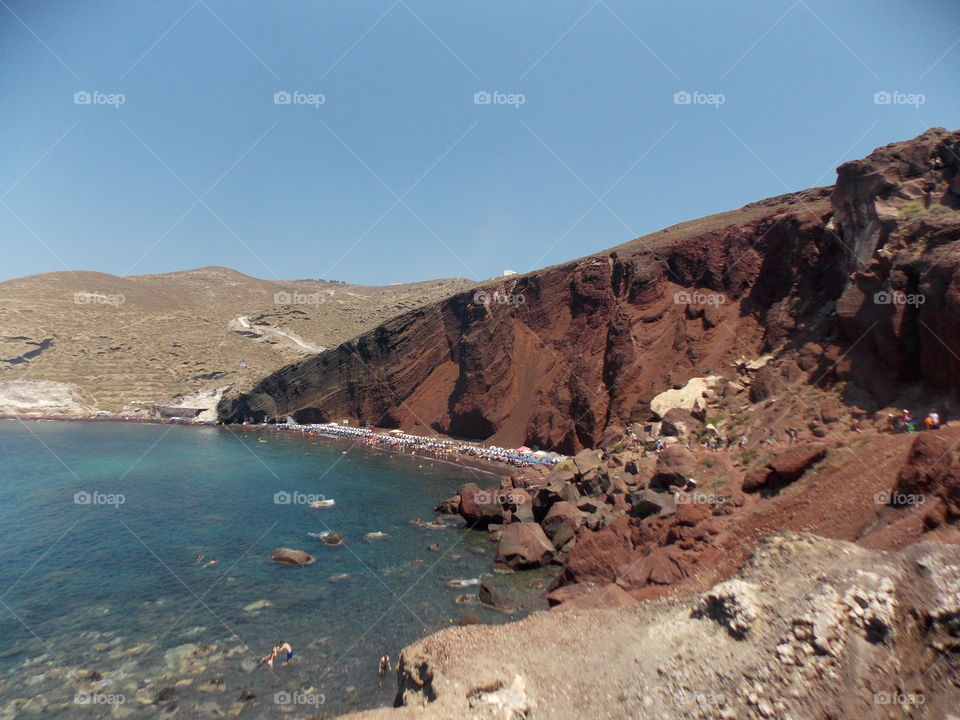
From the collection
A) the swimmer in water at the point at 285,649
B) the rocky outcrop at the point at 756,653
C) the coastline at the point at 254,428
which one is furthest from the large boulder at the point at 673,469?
the coastline at the point at 254,428

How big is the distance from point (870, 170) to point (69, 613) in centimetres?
4192

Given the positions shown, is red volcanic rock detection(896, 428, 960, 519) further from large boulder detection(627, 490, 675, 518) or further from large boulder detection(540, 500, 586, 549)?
large boulder detection(540, 500, 586, 549)

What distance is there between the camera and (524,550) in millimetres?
23000

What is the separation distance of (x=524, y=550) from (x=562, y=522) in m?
2.88

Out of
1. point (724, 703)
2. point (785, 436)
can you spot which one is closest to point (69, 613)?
point (724, 703)

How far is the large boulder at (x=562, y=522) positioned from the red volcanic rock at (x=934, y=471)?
1520 cm

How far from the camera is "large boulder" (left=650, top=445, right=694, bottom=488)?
2216cm

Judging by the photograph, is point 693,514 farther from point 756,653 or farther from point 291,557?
point 291,557

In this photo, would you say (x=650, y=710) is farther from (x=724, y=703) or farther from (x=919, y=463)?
(x=919, y=463)

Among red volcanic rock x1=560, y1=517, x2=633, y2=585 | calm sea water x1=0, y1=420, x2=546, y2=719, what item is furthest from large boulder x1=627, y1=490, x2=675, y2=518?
calm sea water x1=0, y1=420, x2=546, y2=719

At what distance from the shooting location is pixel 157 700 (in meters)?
13.1

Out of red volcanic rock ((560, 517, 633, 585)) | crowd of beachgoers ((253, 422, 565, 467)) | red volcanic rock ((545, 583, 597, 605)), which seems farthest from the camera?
crowd of beachgoers ((253, 422, 565, 467))

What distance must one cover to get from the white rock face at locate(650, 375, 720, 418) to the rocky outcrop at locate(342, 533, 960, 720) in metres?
26.3

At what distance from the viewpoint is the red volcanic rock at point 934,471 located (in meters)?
8.89
